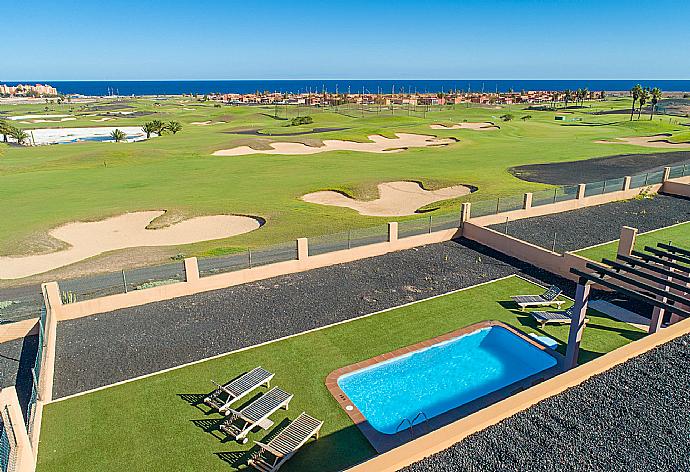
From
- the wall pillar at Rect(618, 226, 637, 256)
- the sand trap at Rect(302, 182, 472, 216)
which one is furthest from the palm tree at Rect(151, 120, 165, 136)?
the wall pillar at Rect(618, 226, 637, 256)

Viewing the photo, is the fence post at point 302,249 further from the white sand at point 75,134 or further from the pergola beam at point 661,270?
the white sand at point 75,134

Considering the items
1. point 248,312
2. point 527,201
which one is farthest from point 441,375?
point 527,201

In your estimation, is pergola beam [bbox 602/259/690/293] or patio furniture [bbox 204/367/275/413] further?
pergola beam [bbox 602/259/690/293]

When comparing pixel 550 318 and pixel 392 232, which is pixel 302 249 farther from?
pixel 550 318

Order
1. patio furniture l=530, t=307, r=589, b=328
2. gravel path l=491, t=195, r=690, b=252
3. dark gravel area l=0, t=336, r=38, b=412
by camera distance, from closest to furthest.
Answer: dark gravel area l=0, t=336, r=38, b=412 < patio furniture l=530, t=307, r=589, b=328 < gravel path l=491, t=195, r=690, b=252

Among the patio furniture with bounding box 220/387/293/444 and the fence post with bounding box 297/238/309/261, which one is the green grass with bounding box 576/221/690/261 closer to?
the fence post with bounding box 297/238/309/261

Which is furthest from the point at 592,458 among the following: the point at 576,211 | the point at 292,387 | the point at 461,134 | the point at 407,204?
the point at 461,134
